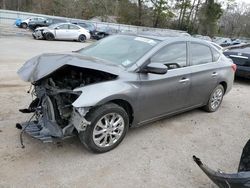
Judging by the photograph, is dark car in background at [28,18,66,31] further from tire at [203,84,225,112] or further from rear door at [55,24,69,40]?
tire at [203,84,225,112]

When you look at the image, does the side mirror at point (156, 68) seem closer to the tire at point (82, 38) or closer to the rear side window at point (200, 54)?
the rear side window at point (200, 54)

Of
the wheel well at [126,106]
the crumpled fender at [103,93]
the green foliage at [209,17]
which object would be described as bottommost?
the wheel well at [126,106]

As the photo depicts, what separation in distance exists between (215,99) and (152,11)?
4076 centimetres

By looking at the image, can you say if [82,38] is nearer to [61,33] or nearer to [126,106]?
[61,33]

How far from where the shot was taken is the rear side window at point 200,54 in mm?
5031

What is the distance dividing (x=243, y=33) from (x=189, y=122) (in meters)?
63.0

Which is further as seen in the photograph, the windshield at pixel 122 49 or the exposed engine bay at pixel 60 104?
the windshield at pixel 122 49

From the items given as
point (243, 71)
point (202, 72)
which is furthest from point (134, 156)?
point (243, 71)

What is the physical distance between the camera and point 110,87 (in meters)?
3.69

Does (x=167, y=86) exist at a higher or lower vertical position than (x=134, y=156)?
higher

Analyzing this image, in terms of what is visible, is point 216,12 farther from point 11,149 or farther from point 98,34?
point 11,149

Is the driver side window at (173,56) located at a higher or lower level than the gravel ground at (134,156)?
higher

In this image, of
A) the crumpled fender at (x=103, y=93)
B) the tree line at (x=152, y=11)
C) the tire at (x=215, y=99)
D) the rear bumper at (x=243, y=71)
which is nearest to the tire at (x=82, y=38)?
the rear bumper at (x=243, y=71)

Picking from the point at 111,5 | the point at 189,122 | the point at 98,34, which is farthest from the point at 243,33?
the point at 189,122
